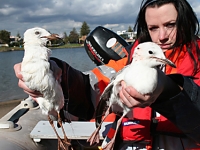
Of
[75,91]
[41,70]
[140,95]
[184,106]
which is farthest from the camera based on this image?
[75,91]

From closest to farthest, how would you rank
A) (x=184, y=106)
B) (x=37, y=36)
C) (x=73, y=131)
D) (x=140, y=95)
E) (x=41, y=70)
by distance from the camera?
(x=140, y=95) < (x=184, y=106) < (x=41, y=70) < (x=37, y=36) < (x=73, y=131)

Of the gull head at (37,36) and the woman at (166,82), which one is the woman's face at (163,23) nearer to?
the woman at (166,82)

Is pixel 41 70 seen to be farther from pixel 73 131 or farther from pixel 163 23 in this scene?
pixel 73 131

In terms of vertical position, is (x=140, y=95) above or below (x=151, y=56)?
below

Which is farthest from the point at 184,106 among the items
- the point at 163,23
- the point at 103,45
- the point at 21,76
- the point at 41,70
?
the point at 103,45

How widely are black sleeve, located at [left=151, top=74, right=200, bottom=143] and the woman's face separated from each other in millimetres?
510

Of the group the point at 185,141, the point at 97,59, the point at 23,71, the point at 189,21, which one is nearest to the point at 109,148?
the point at 185,141

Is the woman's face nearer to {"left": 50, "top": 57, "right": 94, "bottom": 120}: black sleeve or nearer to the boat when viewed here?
{"left": 50, "top": 57, "right": 94, "bottom": 120}: black sleeve

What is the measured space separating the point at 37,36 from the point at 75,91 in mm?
575

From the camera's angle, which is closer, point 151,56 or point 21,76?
point 151,56

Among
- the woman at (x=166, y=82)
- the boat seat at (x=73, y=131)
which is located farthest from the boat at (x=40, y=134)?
the woman at (x=166, y=82)

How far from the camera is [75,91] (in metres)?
2.08

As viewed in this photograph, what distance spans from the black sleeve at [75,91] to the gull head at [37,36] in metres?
0.23

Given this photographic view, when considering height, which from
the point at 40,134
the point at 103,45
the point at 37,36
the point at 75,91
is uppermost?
the point at 37,36
